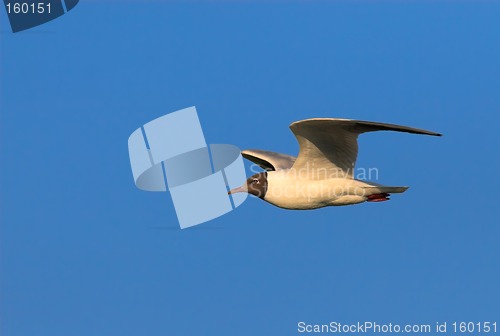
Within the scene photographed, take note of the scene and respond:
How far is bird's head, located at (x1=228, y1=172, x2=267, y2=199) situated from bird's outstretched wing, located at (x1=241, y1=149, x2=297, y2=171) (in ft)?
1.06

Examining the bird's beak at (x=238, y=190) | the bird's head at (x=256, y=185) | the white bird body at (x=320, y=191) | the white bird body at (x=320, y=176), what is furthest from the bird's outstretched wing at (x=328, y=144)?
the bird's beak at (x=238, y=190)

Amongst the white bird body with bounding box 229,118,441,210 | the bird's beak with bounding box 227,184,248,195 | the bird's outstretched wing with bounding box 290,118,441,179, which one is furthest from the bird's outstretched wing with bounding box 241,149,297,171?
the bird's outstretched wing with bounding box 290,118,441,179

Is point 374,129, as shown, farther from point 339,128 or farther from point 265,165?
point 265,165

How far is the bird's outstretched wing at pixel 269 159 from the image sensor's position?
1237 cm

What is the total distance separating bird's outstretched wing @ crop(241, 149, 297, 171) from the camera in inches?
487

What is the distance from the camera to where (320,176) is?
1137 cm

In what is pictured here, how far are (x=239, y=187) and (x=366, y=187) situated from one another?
6.34ft

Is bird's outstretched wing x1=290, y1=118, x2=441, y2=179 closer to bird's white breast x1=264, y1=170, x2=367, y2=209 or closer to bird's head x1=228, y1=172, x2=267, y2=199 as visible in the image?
bird's white breast x1=264, y1=170, x2=367, y2=209

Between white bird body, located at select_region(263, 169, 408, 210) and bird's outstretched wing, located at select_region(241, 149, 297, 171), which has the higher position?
bird's outstretched wing, located at select_region(241, 149, 297, 171)

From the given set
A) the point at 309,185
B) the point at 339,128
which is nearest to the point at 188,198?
the point at 309,185

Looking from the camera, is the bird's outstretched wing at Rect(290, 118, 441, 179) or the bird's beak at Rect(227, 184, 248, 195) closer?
the bird's outstretched wing at Rect(290, 118, 441, 179)

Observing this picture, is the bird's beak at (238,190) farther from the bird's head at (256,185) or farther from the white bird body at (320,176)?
the white bird body at (320,176)

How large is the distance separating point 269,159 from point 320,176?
4.69 ft

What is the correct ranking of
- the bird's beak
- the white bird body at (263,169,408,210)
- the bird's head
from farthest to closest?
the bird's beak → the bird's head → the white bird body at (263,169,408,210)
